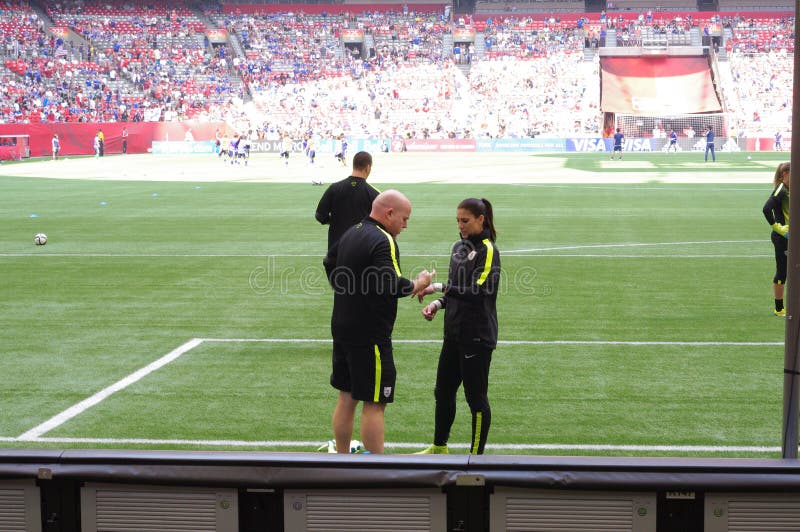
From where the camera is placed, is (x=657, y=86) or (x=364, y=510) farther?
(x=657, y=86)

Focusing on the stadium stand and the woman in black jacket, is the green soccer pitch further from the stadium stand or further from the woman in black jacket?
the stadium stand

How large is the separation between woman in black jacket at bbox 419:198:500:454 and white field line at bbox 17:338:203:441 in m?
3.43

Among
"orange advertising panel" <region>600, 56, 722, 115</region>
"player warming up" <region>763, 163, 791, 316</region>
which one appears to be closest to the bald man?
"player warming up" <region>763, 163, 791, 316</region>

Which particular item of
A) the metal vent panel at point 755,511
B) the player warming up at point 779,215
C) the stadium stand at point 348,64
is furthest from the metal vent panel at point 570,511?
the stadium stand at point 348,64

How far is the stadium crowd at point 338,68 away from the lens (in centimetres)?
7088

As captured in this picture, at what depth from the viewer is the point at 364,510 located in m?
4.38

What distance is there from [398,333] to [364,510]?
24.9 feet

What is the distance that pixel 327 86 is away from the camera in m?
76.3

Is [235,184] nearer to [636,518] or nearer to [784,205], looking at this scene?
[784,205]

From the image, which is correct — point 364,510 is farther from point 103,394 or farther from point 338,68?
point 338,68

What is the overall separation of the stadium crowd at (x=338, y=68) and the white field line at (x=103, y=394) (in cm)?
5905

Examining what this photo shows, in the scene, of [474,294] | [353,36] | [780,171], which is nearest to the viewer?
[474,294]

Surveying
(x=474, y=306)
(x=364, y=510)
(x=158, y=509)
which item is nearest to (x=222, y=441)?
(x=474, y=306)

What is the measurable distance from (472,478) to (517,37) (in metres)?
79.5
